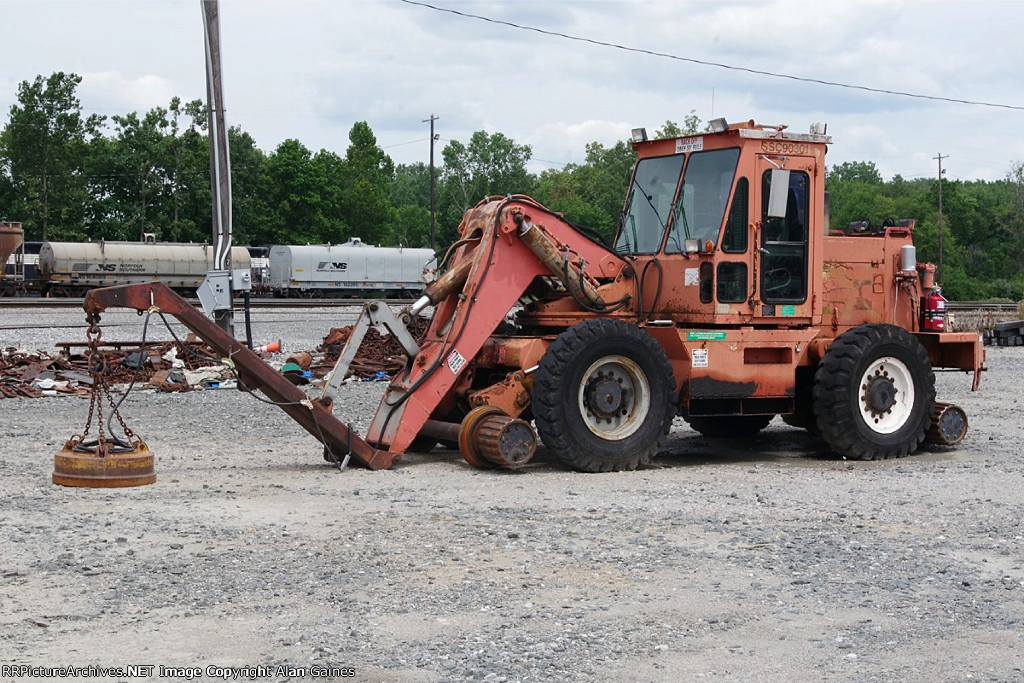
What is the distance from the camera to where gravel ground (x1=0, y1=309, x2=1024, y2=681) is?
6125 millimetres

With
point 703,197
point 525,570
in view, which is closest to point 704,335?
point 703,197

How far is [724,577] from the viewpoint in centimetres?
769

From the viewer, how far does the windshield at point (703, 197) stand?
12477 millimetres

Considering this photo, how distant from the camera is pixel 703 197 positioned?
12664 mm

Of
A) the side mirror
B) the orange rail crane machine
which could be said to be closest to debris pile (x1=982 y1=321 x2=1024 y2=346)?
the orange rail crane machine

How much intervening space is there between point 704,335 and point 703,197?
4.59 ft

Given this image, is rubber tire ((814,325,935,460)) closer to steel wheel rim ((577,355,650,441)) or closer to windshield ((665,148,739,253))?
windshield ((665,148,739,253))

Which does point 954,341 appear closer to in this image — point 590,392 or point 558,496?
point 590,392

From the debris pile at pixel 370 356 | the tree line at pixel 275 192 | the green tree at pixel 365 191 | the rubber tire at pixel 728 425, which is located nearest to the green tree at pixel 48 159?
the tree line at pixel 275 192

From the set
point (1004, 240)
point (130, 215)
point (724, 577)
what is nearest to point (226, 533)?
point (724, 577)

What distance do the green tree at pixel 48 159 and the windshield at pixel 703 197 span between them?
71020 millimetres

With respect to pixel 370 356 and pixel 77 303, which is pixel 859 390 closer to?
pixel 370 356

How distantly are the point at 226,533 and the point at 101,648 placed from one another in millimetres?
2564

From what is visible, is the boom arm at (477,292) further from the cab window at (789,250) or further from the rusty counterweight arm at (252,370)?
the cab window at (789,250)
